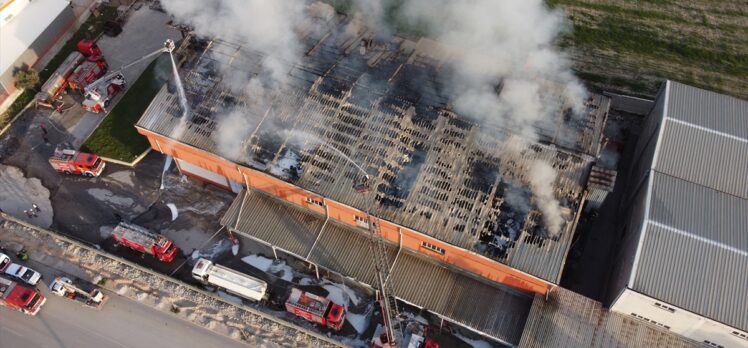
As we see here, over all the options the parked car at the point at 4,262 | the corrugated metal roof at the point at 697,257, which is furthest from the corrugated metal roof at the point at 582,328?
the parked car at the point at 4,262

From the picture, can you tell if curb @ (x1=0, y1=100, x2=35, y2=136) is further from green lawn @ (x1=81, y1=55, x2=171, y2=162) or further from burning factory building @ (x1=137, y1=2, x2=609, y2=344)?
burning factory building @ (x1=137, y1=2, x2=609, y2=344)

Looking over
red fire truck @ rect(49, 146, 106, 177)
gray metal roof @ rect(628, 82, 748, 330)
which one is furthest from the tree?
gray metal roof @ rect(628, 82, 748, 330)

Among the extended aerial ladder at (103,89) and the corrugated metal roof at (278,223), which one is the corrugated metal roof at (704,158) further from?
the extended aerial ladder at (103,89)

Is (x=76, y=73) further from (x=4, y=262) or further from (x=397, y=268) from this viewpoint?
(x=397, y=268)

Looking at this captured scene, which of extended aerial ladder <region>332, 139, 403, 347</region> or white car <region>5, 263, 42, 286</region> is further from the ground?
extended aerial ladder <region>332, 139, 403, 347</region>

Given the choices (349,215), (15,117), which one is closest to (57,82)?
(15,117)
